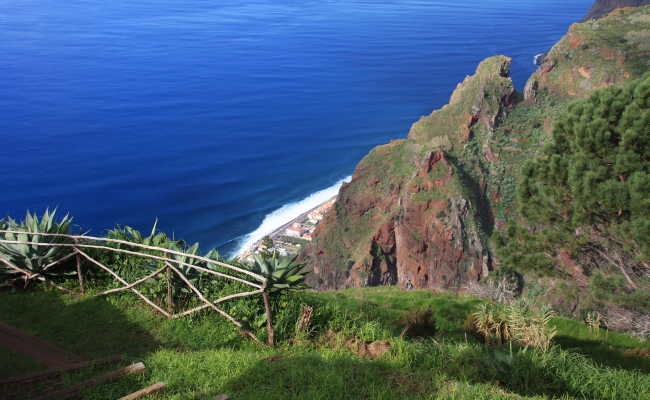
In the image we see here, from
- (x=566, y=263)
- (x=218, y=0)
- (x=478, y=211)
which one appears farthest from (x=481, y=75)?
(x=218, y=0)

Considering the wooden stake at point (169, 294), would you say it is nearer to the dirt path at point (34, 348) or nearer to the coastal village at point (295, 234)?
the dirt path at point (34, 348)

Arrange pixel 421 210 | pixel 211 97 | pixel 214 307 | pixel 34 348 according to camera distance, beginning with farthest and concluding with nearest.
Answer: pixel 211 97 → pixel 421 210 → pixel 214 307 → pixel 34 348

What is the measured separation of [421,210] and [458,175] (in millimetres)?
5203

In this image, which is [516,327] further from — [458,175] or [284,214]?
[284,214]

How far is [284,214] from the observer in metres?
63.6

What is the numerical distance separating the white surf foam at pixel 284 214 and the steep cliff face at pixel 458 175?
8169 mm

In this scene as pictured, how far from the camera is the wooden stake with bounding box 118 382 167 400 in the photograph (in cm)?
423

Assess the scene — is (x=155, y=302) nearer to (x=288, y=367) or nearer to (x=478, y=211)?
(x=288, y=367)

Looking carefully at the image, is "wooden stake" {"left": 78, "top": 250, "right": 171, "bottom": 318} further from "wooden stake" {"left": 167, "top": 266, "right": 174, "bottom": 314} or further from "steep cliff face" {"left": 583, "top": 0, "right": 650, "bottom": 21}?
"steep cliff face" {"left": 583, "top": 0, "right": 650, "bottom": 21}

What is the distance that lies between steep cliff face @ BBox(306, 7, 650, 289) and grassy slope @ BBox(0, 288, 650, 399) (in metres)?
40.4

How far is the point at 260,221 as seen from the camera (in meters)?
59.9

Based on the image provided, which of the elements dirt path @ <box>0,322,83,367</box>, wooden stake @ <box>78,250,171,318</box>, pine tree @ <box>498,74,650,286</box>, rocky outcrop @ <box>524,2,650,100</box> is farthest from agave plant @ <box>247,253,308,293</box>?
rocky outcrop @ <box>524,2,650,100</box>

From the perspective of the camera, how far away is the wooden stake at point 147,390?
4.23 m

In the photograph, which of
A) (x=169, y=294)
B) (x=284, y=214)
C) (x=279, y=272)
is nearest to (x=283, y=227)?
(x=284, y=214)
